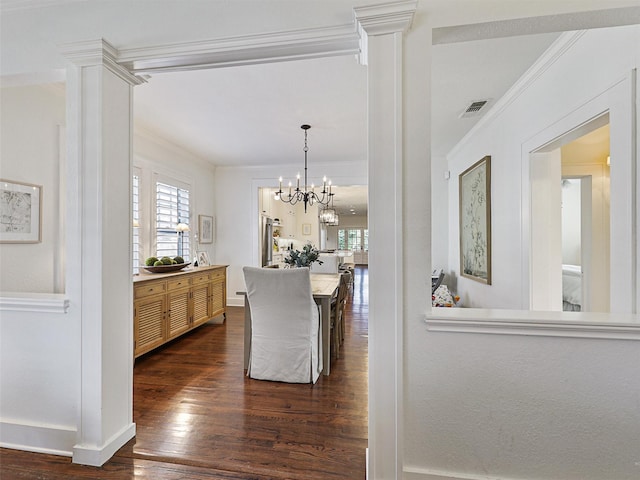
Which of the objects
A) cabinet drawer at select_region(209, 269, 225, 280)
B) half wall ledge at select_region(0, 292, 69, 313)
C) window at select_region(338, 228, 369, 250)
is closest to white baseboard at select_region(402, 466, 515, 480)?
half wall ledge at select_region(0, 292, 69, 313)

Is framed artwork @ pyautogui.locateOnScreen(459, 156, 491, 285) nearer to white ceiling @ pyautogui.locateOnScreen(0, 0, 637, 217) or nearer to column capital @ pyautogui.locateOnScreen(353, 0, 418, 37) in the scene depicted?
white ceiling @ pyautogui.locateOnScreen(0, 0, 637, 217)

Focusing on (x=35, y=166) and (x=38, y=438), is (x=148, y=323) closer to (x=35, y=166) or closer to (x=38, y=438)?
(x=38, y=438)

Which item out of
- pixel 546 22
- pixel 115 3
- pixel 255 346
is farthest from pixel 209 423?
pixel 546 22

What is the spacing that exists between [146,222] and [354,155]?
130 inches

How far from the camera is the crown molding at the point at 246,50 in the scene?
4.97ft

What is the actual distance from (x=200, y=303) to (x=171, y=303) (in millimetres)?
634

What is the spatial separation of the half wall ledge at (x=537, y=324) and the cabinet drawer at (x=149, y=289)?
2.83 meters

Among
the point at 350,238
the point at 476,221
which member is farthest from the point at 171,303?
the point at 350,238

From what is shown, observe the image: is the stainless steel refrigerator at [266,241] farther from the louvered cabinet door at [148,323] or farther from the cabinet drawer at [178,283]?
the louvered cabinet door at [148,323]

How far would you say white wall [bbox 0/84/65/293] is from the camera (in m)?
2.48

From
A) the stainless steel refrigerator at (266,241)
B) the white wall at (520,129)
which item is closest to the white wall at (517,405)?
the white wall at (520,129)

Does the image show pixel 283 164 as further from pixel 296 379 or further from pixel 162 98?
pixel 296 379

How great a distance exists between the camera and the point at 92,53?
167 centimetres

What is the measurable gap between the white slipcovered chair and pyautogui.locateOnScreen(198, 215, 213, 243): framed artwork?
3.09m
